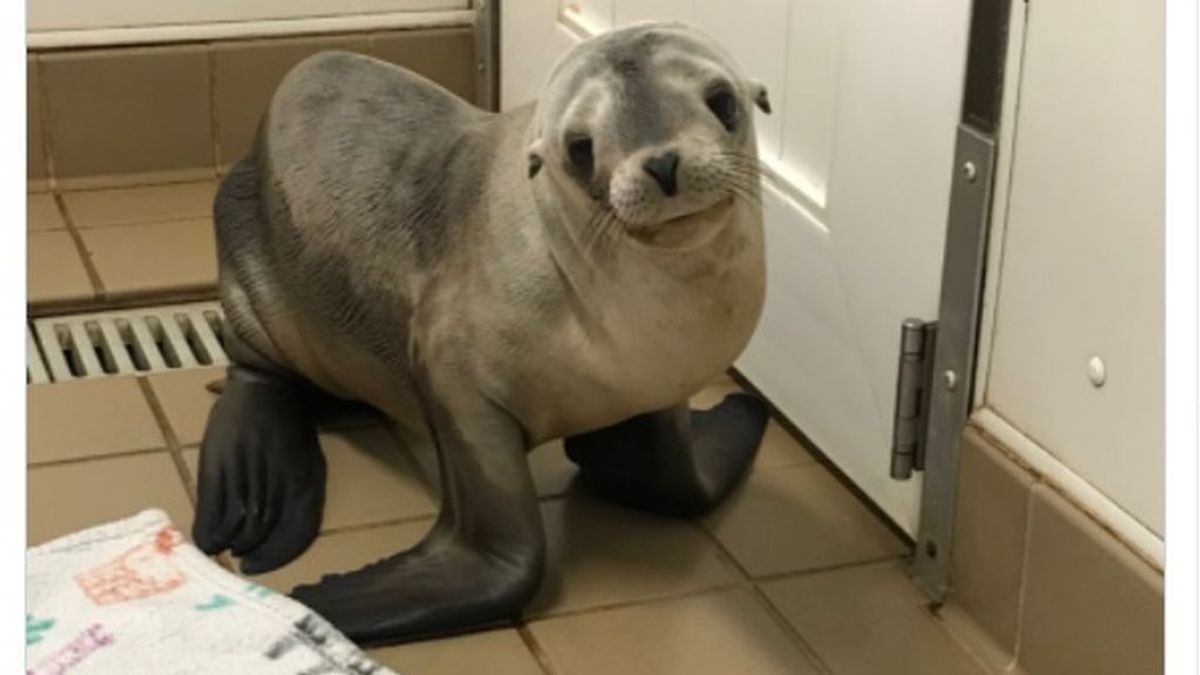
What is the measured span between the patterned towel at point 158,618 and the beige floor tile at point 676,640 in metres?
0.15

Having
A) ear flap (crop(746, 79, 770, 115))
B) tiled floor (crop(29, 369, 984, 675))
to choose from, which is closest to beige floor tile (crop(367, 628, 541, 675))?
tiled floor (crop(29, 369, 984, 675))

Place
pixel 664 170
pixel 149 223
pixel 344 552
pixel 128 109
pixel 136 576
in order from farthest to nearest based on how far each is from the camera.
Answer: pixel 128 109, pixel 149 223, pixel 344 552, pixel 136 576, pixel 664 170

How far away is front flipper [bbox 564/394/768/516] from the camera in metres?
1.61

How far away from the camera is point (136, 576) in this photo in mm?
1484

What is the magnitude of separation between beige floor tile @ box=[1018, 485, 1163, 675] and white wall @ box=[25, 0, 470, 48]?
1237 millimetres

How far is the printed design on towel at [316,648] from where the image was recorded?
137cm

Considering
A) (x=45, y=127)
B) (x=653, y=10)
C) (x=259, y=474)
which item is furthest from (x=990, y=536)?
(x=45, y=127)

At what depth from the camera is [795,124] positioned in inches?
67.1

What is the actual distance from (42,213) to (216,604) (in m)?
0.92

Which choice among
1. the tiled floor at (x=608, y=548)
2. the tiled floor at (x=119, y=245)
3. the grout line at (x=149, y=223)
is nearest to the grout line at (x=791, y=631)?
the tiled floor at (x=608, y=548)

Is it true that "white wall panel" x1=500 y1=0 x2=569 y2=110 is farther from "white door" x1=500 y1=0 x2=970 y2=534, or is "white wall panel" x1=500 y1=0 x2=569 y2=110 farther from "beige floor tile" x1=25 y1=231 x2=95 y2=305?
"beige floor tile" x1=25 y1=231 x2=95 y2=305

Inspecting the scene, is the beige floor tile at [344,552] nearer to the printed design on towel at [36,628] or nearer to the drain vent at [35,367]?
the printed design on towel at [36,628]

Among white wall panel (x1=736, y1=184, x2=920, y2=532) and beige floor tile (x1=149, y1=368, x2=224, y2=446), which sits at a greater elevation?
white wall panel (x1=736, y1=184, x2=920, y2=532)

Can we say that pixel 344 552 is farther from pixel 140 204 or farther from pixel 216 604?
pixel 140 204
